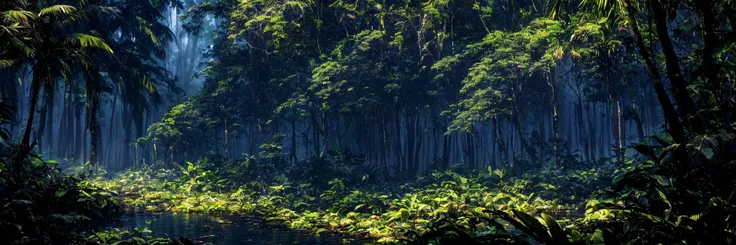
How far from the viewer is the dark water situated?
1529 cm

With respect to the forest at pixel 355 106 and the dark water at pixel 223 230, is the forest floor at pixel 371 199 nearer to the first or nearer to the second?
the forest at pixel 355 106

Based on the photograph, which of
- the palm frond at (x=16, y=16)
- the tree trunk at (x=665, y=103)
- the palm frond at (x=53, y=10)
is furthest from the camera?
the palm frond at (x=53, y=10)

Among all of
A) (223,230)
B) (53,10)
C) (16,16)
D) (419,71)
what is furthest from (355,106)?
(16,16)

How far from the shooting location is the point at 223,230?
57.8ft

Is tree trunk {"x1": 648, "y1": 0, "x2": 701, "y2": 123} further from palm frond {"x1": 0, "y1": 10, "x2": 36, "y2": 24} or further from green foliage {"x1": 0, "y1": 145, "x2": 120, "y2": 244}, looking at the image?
palm frond {"x1": 0, "y1": 10, "x2": 36, "y2": 24}

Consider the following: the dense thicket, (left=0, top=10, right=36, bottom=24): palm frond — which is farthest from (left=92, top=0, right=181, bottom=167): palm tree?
(left=0, top=10, right=36, bottom=24): palm frond

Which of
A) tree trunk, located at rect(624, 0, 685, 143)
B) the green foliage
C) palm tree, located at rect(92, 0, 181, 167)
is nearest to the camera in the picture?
tree trunk, located at rect(624, 0, 685, 143)

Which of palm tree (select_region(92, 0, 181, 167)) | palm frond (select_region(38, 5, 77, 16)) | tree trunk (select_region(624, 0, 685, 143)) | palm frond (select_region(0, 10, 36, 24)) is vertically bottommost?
tree trunk (select_region(624, 0, 685, 143))

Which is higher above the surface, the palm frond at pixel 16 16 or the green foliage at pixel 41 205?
the palm frond at pixel 16 16

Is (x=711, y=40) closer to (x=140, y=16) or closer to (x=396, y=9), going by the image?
(x=396, y=9)

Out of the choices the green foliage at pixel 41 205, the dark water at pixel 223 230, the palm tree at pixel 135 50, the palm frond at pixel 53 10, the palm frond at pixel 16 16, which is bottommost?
the dark water at pixel 223 230

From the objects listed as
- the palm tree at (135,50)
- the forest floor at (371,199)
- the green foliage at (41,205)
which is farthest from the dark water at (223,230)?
the palm tree at (135,50)

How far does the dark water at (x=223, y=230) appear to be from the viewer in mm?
15289

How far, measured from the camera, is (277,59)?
3578 centimetres
